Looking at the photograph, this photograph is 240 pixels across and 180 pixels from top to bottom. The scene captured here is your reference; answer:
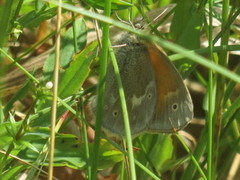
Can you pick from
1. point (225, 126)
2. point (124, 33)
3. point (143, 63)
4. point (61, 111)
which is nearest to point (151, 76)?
point (143, 63)

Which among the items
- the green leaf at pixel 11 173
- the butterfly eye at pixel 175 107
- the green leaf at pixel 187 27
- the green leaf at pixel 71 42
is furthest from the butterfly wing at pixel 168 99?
the green leaf at pixel 11 173

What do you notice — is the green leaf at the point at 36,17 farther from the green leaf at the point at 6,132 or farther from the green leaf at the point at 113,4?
the green leaf at the point at 6,132

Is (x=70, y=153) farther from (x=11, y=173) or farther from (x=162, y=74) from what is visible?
(x=162, y=74)

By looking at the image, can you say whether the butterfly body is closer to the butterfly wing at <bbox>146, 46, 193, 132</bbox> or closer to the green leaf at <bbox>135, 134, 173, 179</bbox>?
the butterfly wing at <bbox>146, 46, 193, 132</bbox>

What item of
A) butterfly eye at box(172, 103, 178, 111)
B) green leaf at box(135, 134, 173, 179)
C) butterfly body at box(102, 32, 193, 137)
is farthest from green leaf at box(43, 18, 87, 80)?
green leaf at box(135, 134, 173, 179)

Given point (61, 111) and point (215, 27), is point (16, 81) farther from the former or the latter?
point (215, 27)

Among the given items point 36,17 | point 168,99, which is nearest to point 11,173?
point 36,17
